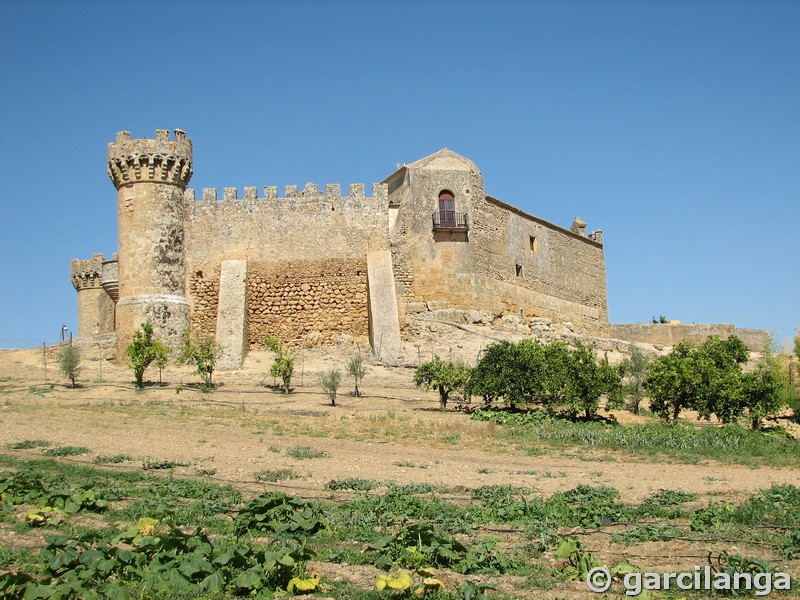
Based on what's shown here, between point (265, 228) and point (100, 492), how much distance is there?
18.1 metres

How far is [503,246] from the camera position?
29.5 m

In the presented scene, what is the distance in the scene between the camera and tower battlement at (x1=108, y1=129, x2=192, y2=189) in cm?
2545

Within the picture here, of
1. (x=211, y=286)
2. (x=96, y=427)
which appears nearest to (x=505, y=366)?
(x=96, y=427)

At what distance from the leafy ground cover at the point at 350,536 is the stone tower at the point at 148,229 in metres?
14.8

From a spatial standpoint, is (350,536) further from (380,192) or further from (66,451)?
(380,192)

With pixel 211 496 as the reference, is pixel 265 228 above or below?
above

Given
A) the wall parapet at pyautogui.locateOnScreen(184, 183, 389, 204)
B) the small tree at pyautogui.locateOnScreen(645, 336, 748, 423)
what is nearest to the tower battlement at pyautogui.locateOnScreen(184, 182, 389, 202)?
the wall parapet at pyautogui.locateOnScreen(184, 183, 389, 204)

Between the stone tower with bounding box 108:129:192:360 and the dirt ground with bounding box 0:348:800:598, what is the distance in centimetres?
290

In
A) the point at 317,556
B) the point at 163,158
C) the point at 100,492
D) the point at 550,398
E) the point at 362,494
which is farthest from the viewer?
the point at 163,158

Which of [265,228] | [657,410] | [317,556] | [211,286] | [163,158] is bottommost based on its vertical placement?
[317,556]

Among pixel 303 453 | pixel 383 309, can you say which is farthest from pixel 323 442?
pixel 383 309

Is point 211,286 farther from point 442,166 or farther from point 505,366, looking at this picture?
point 505,366

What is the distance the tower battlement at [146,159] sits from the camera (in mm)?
25453

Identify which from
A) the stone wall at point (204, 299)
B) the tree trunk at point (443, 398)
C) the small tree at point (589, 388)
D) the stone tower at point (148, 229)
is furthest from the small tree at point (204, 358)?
the small tree at point (589, 388)
